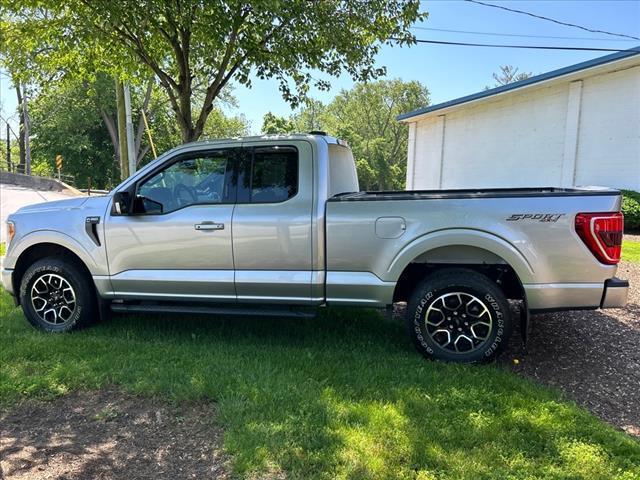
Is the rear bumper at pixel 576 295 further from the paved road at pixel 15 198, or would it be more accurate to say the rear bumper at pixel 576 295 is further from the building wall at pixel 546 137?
the paved road at pixel 15 198

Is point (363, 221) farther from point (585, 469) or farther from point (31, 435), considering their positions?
point (31, 435)

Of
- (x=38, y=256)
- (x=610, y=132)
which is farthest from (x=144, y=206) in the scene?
(x=610, y=132)

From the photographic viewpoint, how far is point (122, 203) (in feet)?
16.0

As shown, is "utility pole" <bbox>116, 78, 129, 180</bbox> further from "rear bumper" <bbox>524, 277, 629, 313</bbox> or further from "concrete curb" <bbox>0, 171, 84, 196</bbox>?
"concrete curb" <bbox>0, 171, 84, 196</bbox>

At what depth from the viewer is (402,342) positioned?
4.95 metres

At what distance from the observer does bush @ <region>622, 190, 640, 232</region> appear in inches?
488

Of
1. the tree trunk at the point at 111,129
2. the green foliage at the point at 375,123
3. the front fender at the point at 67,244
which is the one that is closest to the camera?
the front fender at the point at 67,244

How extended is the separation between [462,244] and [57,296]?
4.04 meters

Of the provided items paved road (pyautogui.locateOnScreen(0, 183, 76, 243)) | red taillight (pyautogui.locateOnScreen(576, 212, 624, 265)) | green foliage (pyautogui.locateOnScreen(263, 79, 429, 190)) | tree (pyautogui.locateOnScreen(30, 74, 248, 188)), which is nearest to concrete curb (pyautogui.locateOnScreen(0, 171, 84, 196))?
paved road (pyautogui.locateOnScreen(0, 183, 76, 243))

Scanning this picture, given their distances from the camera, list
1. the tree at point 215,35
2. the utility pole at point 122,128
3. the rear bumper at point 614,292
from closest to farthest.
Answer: the rear bumper at point 614,292 → the tree at point 215,35 → the utility pole at point 122,128

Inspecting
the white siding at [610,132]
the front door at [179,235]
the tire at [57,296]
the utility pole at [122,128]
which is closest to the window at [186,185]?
the front door at [179,235]

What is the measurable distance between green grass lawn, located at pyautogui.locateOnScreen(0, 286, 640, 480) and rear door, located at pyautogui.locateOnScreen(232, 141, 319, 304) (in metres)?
0.61

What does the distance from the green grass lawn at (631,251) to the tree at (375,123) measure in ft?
139

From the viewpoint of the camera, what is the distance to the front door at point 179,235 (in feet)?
15.5
